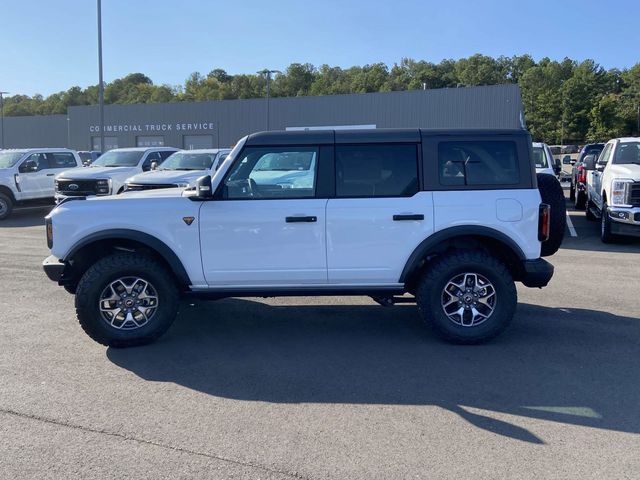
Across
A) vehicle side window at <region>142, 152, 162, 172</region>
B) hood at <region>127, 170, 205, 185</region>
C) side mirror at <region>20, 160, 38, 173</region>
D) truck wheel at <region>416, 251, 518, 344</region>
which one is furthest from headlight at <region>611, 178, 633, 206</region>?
side mirror at <region>20, 160, 38, 173</region>

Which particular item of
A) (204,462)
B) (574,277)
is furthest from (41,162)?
(204,462)

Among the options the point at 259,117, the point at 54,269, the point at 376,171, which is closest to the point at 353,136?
the point at 376,171

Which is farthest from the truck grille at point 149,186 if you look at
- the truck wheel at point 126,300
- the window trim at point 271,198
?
the window trim at point 271,198

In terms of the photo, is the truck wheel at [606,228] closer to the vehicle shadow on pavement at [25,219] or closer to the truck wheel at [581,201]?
the truck wheel at [581,201]

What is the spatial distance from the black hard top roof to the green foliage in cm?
7785

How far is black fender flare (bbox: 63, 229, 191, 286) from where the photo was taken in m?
5.27

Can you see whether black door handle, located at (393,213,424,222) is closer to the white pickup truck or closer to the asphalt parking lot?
the asphalt parking lot

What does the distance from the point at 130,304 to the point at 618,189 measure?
8.94 meters

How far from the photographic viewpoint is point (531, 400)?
13.9 ft

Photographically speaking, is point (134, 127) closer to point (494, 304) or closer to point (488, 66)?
point (494, 304)

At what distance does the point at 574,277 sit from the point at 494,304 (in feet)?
11.6

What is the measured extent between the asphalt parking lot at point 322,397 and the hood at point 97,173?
8.73m

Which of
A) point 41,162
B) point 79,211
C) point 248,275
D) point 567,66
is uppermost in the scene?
point 567,66

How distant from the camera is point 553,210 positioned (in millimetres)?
5766
